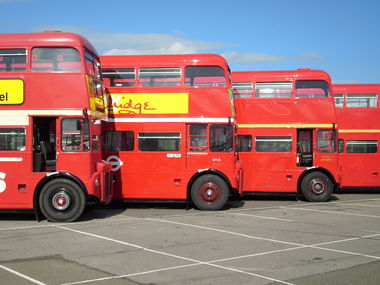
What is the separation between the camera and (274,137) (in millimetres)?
16438

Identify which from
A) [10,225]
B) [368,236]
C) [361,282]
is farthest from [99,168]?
[361,282]

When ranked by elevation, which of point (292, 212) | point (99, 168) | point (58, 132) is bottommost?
point (292, 212)

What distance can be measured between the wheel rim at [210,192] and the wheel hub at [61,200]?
12.5 feet

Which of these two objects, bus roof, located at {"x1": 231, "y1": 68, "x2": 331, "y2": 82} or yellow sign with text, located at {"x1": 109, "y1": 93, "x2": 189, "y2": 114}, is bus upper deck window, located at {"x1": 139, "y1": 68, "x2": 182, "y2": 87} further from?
bus roof, located at {"x1": 231, "y1": 68, "x2": 331, "y2": 82}

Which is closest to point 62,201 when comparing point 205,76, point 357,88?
point 205,76

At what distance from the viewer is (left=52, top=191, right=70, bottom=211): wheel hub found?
11227 millimetres

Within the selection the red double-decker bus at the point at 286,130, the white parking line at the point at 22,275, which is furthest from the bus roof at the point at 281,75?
the white parking line at the point at 22,275

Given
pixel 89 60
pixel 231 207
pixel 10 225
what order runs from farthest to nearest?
pixel 231 207
pixel 89 60
pixel 10 225

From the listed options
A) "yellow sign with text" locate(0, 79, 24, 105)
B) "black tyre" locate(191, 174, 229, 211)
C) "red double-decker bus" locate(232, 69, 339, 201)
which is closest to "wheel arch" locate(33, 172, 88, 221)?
"yellow sign with text" locate(0, 79, 24, 105)

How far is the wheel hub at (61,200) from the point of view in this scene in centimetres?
1123

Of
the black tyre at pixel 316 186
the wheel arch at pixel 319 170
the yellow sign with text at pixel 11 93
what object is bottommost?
the black tyre at pixel 316 186

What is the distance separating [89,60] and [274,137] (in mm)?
7073

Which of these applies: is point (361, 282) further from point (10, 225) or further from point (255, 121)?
point (255, 121)

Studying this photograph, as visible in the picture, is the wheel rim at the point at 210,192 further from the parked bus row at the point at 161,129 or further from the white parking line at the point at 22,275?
the white parking line at the point at 22,275
